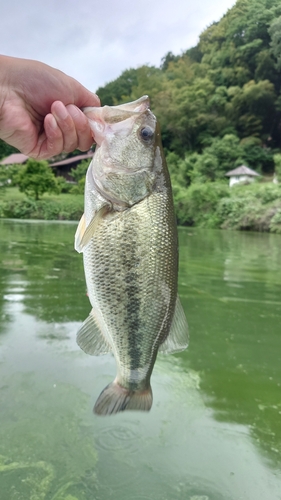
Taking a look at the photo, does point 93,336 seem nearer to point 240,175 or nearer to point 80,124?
point 80,124

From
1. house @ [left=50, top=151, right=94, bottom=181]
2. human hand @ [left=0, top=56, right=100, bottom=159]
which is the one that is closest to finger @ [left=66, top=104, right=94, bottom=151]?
human hand @ [left=0, top=56, right=100, bottom=159]

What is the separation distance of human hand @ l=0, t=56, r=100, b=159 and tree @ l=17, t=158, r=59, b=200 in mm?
35854

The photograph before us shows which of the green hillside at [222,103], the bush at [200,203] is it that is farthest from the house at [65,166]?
the bush at [200,203]

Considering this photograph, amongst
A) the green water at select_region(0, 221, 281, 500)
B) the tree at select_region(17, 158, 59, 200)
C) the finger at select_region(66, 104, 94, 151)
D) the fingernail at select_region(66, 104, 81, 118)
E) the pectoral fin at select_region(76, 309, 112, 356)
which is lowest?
the green water at select_region(0, 221, 281, 500)

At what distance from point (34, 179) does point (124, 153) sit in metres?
36.3

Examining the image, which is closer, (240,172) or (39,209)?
(39,209)

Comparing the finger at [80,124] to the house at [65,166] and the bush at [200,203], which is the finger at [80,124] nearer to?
the bush at [200,203]

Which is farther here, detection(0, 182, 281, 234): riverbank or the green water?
detection(0, 182, 281, 234): riverbank

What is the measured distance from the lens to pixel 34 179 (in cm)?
3625

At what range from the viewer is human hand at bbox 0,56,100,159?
1.84 meters

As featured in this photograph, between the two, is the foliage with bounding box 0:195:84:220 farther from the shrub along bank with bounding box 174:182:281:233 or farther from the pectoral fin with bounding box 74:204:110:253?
the pectoral fin with bounding box 74:204:110:253

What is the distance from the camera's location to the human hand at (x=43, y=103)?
184cm

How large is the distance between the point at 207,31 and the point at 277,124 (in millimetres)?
28158

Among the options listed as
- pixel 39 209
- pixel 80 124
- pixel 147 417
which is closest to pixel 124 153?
pixel 80 124
